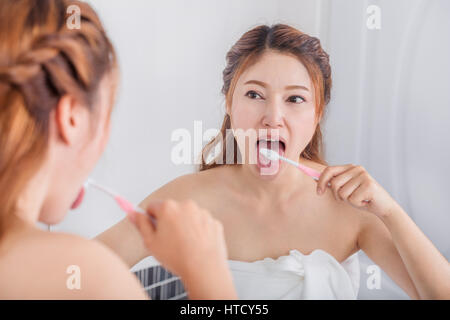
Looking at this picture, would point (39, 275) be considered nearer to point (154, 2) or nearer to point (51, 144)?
point (51, 144)

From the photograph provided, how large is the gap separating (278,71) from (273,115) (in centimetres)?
8

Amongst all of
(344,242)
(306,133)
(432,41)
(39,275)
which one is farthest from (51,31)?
(432,41)

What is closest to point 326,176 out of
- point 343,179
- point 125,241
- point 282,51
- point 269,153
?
point 343,179

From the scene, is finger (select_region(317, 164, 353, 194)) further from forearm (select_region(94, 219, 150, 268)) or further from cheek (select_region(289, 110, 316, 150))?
forearm (select_region(94, 219, 150, 268))

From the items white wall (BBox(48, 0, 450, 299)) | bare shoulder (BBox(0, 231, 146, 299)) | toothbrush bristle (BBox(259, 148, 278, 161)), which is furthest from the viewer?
white wall (BBox(48, 0, 450, 299))

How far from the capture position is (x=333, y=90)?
3.81 feet

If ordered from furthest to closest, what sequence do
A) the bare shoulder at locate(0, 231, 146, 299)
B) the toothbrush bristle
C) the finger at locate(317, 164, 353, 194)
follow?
the toothbrush bristle < the finger at locate(317, 164, 353, 194) < the bare shoulder at locate(0, 231, 146, 299)

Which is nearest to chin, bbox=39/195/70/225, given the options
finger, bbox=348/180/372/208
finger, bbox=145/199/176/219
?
finger, bbox=145/199/176/219

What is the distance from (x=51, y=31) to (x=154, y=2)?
1.78 ft

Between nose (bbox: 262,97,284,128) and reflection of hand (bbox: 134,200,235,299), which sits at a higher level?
nose (bbox: 262,97,284,128)

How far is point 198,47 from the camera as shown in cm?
106

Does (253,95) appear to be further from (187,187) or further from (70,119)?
(70,119)

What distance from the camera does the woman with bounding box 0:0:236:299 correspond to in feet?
1.54

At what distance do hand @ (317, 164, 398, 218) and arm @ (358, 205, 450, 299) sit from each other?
3 cm
